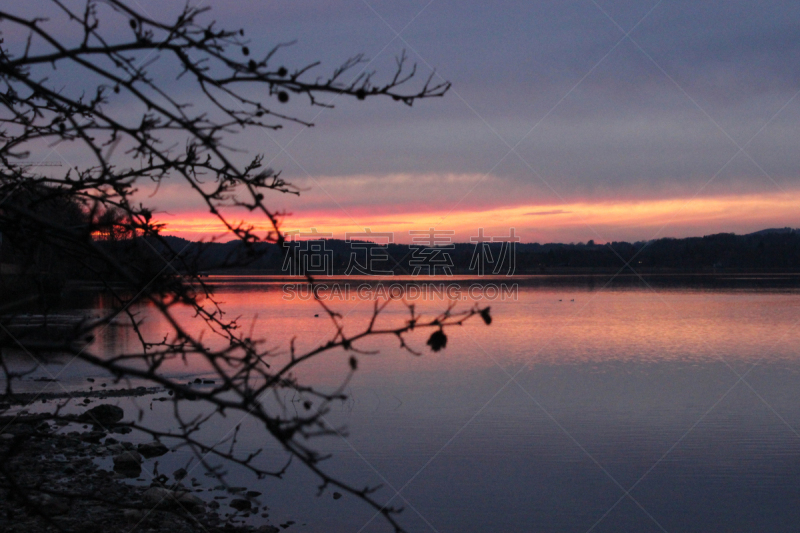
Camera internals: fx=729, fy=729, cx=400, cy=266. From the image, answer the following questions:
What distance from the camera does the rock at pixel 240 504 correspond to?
30.2 feet

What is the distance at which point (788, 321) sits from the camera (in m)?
35.9

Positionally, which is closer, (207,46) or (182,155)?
(207,46)

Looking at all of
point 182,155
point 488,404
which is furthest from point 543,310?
point 182,155

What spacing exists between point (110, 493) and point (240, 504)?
5.15 ft

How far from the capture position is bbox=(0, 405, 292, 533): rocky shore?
7.24m

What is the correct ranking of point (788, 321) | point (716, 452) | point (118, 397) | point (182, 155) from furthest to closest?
point (788, 321), point (118, 397), point (716, 452), point (182, 155)

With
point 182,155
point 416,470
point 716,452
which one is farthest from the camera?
point 716,452

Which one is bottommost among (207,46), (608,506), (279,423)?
(608,506)

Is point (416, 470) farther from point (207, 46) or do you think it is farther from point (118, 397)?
point (207, 46)

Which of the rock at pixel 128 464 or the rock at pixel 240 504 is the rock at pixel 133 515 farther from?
the rock at pixel 128 464

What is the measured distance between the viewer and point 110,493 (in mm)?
8898

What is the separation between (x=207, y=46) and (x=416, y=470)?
10.2 m

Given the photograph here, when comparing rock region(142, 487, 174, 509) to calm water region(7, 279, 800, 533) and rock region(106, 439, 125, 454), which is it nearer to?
calm water region(7, 279, 800, 533)

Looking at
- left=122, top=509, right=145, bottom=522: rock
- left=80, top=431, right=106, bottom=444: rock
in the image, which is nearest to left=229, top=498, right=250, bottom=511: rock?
left=122, top=509, right=145, bottom=522: rock
